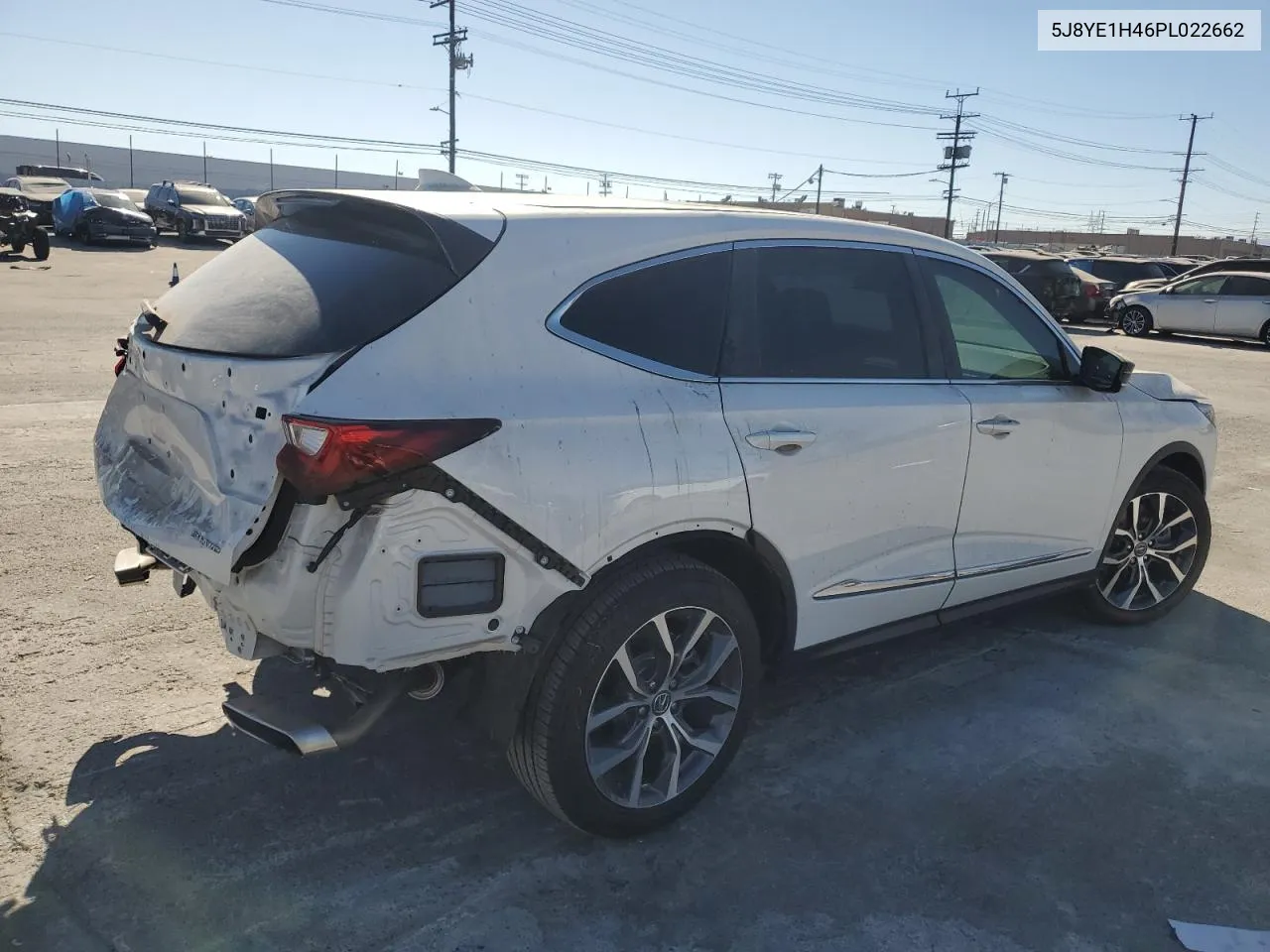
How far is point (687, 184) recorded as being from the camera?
82.8 m

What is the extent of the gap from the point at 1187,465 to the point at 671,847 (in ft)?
11.8

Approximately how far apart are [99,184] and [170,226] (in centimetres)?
823

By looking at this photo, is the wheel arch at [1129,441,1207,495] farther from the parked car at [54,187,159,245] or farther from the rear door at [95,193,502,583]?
the parked car at [54,187,159,245]

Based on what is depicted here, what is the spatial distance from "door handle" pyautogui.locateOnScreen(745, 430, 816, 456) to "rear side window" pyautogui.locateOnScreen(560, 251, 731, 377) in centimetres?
24

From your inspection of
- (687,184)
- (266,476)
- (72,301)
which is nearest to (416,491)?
(266,476)

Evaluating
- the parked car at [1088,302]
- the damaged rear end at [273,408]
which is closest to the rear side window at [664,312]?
the damaged rear end at [273,408]

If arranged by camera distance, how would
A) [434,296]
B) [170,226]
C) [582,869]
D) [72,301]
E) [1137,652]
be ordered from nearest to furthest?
[434,296] → [582,869] → [1137,652] → [72,301] → [170,226]

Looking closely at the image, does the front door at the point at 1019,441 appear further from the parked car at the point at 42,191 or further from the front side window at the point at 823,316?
the parked car at the point at 42,191

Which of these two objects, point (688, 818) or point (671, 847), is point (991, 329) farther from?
point (671, 847)

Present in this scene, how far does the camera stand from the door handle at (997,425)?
3811 mm

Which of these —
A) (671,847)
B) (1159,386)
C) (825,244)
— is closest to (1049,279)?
(1159,386)

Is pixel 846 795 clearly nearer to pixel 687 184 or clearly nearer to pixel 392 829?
pixel 392 829

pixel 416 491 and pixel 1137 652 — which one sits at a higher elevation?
pixel 416 491

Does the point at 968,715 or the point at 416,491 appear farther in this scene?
A: the point at 968,715
